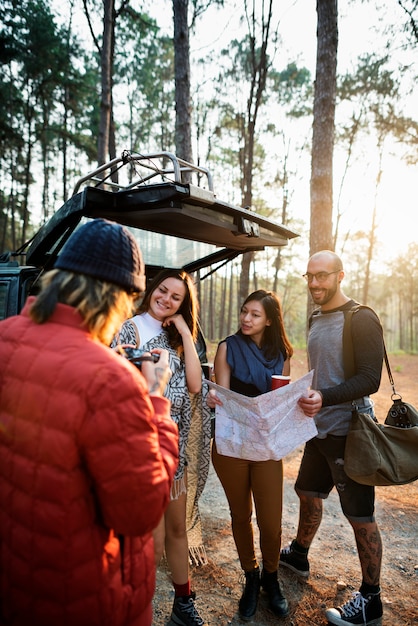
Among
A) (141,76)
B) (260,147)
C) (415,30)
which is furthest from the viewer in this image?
(260,147)

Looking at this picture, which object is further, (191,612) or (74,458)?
(191,612)

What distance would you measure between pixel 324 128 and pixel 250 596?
5360mm

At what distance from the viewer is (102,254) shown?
4.37 feet

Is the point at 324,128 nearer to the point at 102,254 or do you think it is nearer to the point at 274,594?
the point at 102,254

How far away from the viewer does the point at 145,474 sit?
1206 mm

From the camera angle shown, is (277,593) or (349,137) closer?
(277,593)

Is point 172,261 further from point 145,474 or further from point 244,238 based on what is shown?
point 145,474

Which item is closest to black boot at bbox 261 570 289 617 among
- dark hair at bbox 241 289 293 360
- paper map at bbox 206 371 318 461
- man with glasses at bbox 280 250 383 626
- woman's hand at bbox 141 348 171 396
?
man with glasses at bbox 280 250 383 626

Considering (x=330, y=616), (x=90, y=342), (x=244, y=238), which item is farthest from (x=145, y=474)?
(x=330, y=616)

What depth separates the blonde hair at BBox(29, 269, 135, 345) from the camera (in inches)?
51.1

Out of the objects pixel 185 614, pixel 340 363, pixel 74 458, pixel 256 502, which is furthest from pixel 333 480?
pixel 74 458

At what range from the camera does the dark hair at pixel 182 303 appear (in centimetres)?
279

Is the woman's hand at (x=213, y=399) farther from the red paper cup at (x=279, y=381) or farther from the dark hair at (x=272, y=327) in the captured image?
the dark hair at (x=272, y=327)

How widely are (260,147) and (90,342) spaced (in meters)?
→ 20.6
